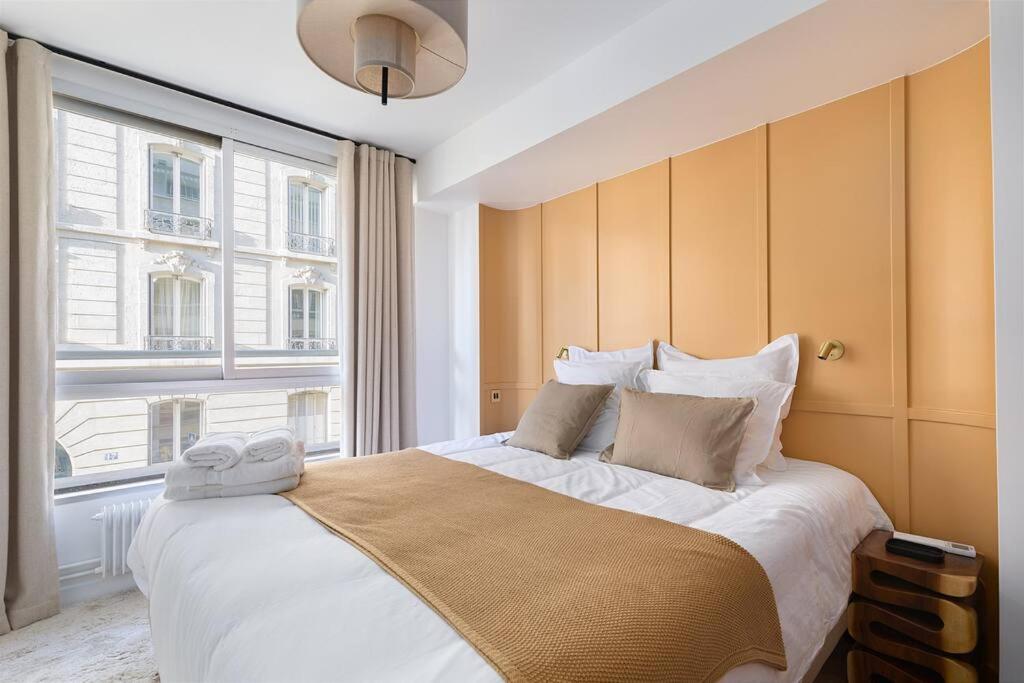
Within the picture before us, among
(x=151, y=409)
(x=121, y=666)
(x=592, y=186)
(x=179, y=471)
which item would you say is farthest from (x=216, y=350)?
(x=592, y=186)

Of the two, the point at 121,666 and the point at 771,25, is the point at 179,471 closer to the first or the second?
the point at 121,666

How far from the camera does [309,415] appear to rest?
3254mm

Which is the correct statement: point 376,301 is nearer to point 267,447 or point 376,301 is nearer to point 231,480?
point 267,447

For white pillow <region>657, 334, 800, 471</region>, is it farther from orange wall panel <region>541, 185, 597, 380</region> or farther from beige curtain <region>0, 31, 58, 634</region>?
beige curtain <region>0, 31, 58, 634</region>

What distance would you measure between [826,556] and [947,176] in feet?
4.85

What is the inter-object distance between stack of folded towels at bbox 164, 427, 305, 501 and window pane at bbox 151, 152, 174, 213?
170 cm

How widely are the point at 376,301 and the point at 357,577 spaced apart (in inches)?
95.0

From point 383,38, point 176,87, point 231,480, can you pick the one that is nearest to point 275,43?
point 176,87

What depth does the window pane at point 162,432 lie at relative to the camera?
105 inches

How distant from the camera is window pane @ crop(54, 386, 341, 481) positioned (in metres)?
2.45

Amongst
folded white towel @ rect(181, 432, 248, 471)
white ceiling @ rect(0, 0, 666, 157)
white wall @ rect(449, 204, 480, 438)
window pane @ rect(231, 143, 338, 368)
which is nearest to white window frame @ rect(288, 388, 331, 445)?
window pane @ rect(231, 143, 338, 368)

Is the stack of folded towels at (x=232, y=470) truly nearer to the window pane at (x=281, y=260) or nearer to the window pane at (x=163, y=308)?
the window pane at (x=163, y=308)

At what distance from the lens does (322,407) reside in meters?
3.31

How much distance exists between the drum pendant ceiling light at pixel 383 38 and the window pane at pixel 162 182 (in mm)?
1932
